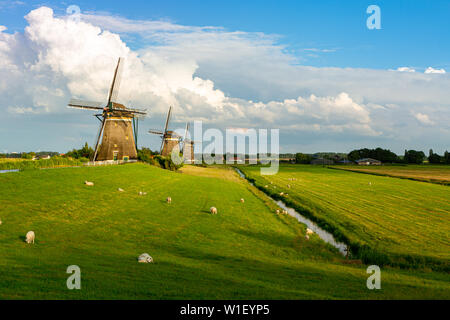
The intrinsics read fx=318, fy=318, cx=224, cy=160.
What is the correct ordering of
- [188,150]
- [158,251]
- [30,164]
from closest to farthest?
[158,251], [30,164], [188,150]

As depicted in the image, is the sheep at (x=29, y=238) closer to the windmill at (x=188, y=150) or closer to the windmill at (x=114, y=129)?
the windmill at (x=114, y=129)

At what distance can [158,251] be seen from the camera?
17.0m

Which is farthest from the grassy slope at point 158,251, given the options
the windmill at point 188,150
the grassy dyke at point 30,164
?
the windmill at point 188,150

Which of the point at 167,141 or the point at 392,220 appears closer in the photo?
the point at 392,220

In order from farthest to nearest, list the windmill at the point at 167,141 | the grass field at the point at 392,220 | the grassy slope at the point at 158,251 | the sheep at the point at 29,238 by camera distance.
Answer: the windmill at the point at 167,141 < the grass field at the point at 392,220 < the sheep at the point at 29,238 < the grassy slope at the point at 158,251

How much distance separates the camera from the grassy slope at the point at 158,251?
1063 centimetres

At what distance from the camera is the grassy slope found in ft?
34.9

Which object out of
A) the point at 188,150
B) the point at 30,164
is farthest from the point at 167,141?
the point at 30,164

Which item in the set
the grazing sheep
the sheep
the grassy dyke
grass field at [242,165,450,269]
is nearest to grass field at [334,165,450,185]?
grass field at [242,165,450,269]

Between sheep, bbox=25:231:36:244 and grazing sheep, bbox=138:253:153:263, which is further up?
sheep, bbox=25:231:36:244

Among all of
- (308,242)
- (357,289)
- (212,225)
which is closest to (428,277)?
(357,289)

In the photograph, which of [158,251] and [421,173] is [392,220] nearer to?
[158,251]

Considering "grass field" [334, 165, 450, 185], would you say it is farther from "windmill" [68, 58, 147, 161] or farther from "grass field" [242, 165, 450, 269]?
"windmill" [68, 58, 147, 161]
